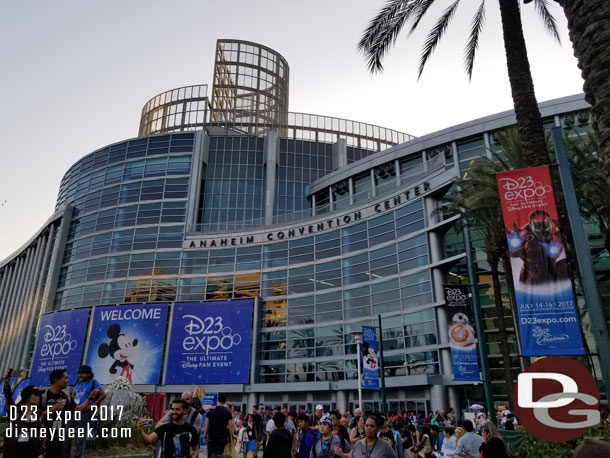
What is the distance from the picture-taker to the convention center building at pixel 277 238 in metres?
34.9

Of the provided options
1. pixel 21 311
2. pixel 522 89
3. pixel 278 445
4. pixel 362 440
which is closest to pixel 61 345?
pixel 21 311

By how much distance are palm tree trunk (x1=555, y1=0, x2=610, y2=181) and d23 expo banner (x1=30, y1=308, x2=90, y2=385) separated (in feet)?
154

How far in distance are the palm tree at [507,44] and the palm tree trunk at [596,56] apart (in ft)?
16.7

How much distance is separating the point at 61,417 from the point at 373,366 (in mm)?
15192

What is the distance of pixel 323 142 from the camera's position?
5762 centimetres

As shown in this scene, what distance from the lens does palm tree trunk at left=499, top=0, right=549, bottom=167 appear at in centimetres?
1166

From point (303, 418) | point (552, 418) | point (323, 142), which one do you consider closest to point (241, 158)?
point (323, 142)

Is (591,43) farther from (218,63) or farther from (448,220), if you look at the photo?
(218,63)

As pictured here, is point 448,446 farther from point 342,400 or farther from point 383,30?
point 342,400

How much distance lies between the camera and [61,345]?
4562cm

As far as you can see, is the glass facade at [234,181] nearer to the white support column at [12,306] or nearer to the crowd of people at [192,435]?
the white support column at [12,306]

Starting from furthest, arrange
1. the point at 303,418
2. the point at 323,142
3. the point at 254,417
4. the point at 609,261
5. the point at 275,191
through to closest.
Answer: the point at 323,142
the point at 275,191
the point at 609,261
the point at 254,417
the point at 303,418

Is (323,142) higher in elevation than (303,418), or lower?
higher

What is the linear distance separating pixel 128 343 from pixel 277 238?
17.1m
